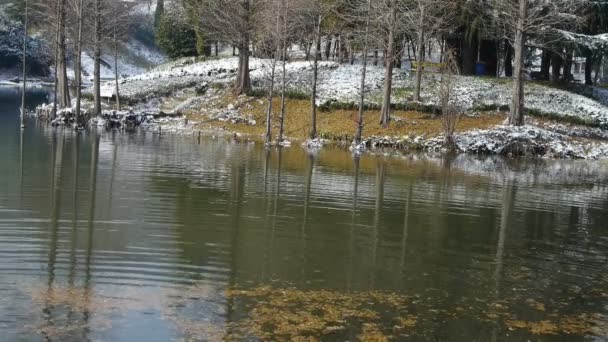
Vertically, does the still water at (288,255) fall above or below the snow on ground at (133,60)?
below

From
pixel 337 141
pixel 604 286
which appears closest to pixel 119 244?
pixel 604 286

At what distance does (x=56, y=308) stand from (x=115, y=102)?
39721mm

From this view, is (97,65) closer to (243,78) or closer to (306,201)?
(243,78)

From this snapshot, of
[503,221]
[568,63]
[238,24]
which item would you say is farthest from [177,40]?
[503,221]

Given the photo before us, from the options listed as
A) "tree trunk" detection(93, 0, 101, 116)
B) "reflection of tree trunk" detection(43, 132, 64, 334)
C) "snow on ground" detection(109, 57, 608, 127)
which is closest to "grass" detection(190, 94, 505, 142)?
"snow on ground" detection(109, 57, 608, 127)

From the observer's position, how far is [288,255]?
478 inches

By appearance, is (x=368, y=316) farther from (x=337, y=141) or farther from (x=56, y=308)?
(x=337, y=141)

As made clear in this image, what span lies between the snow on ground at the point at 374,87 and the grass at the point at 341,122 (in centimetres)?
111

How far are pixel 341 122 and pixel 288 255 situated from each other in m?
26.6

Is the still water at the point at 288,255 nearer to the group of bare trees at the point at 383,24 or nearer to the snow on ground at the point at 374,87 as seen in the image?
the group of bare trees at the point at 383,24

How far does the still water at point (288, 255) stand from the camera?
8.80m

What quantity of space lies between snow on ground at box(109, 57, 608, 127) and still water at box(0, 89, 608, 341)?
54.3ft

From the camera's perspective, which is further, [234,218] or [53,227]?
[234,218]

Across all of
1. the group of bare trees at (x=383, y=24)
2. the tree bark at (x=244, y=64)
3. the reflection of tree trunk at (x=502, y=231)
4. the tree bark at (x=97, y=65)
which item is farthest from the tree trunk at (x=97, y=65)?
the reflection of tree trunk at (x=502, y=231)
